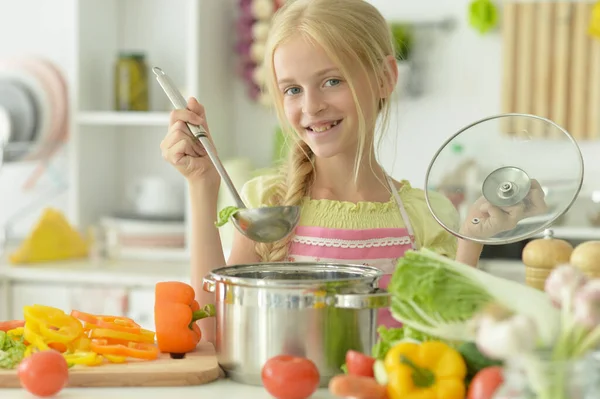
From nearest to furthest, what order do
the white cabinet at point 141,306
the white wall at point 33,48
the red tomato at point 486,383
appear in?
the red tomato at point 486,383
the white cabinet at point 141,306
the white wall at point 33,48

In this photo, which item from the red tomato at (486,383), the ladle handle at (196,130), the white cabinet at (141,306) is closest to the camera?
the red tomato at (486,383)

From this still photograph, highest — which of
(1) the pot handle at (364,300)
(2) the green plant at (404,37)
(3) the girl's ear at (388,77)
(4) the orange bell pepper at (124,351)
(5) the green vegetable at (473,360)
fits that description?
(2) the green plant at (404,37)

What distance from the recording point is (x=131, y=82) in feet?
10.0

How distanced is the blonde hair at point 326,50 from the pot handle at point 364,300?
1.42 ft

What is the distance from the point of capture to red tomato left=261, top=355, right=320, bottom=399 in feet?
3.11

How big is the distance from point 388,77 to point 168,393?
0.68 metres

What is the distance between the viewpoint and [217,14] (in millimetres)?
3082

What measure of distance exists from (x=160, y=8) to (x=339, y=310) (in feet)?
7.88

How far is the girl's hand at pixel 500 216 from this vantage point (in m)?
1.14

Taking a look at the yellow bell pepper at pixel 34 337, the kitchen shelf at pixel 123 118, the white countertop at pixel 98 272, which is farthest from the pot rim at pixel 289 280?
the kitchen shelf at pixel 123 118

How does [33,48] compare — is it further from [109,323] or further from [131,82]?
[109,323]

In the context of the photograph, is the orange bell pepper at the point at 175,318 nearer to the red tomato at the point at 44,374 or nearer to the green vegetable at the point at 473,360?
the red tomato at the point at 44,374

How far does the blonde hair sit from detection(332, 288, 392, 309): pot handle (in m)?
0.43

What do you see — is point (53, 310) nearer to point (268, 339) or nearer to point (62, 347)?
point (62, 347)
